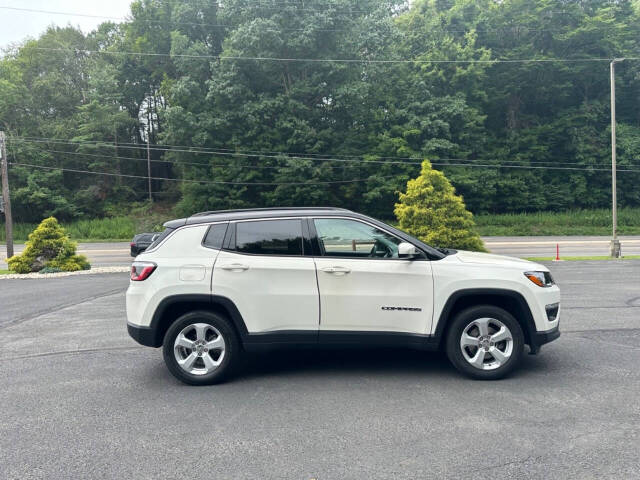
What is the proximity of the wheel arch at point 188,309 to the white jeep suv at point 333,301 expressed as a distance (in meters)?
0.01

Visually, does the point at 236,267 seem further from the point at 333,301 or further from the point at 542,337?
the point at 542,337

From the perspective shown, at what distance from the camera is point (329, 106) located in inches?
1748

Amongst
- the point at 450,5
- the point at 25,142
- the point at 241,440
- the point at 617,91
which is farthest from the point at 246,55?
the point at 241,440

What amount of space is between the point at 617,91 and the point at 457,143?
20.0m

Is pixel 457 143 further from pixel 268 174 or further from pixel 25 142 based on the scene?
pixel 25 142

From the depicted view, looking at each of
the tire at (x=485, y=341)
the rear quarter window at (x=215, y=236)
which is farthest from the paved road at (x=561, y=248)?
the rear quarter window at (x=215, y=236)

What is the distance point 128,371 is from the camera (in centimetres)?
588

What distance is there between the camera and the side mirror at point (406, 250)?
5.06 meters

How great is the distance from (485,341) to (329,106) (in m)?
41.3

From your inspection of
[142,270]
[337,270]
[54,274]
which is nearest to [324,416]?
[337,270]

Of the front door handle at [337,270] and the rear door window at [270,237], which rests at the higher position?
the rear door window at [270,237]

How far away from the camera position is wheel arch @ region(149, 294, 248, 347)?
522cm

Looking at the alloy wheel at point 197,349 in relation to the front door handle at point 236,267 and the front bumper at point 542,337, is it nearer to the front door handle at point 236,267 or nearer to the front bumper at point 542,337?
the front door handle at point 236,267

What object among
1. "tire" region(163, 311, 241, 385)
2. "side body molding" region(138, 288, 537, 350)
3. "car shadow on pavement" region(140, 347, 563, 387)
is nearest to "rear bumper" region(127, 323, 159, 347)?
"side body molding" region(138, 288, 537, 350)
